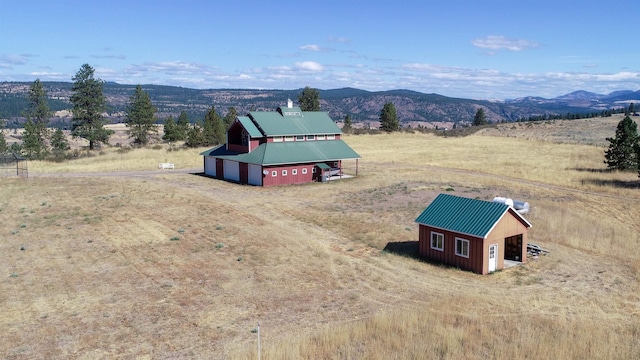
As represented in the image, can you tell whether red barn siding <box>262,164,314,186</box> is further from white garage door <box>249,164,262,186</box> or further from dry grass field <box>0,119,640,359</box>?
dry grass field <box>0,119,640,359</box>

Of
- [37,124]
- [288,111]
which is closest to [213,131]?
[37,124]

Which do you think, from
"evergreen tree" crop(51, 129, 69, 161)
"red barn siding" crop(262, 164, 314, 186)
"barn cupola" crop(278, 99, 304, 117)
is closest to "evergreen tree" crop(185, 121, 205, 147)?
"evergreen tree" crop(51, 129, 69, 161)

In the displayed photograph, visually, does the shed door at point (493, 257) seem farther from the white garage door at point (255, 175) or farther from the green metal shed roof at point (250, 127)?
the green metal shed roof at point (250, 127)

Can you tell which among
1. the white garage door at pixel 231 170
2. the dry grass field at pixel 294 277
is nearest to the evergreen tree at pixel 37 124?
the dry grass field at pixel 294 277

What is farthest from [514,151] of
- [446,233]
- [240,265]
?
[240,265]

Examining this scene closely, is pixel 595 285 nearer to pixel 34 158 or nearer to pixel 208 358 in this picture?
pixel 208 358
